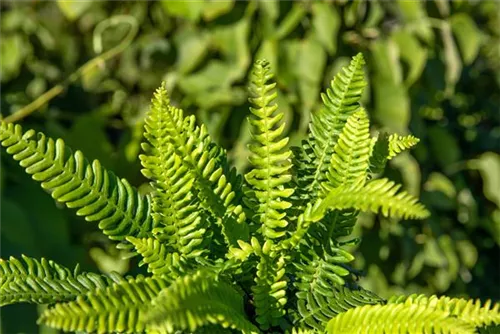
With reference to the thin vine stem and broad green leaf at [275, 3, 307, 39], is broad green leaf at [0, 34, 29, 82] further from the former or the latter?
broad green leaf at [275, 3, 307, 39]

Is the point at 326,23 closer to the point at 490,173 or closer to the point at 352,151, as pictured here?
the point at 490,173

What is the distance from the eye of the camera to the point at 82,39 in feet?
6.97

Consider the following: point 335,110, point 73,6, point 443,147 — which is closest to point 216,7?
point 73,6

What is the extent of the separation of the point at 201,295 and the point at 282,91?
1.31m

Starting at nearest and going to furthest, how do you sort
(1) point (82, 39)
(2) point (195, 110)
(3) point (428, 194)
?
(2) point (195, 110)
(3) point (428, 194)
(1) point (82, 39)

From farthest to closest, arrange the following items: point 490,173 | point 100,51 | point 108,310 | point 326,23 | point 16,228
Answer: point 490,173, point 100,51, point 326,23, point 16,228, point 108,310

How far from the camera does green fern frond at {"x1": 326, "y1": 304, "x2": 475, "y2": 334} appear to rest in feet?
1.53

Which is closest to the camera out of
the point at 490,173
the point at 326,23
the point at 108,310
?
the point at 108,310

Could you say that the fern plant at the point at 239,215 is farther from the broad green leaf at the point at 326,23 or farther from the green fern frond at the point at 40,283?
the broad green leaf at the point at 326,23

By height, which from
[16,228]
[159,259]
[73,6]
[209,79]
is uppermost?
[73,6]

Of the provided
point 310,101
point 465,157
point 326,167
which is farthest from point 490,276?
point 326,167

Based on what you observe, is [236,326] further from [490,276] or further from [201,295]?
[490,276]

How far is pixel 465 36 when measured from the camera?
6.08ft

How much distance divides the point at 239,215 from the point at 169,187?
6cm
